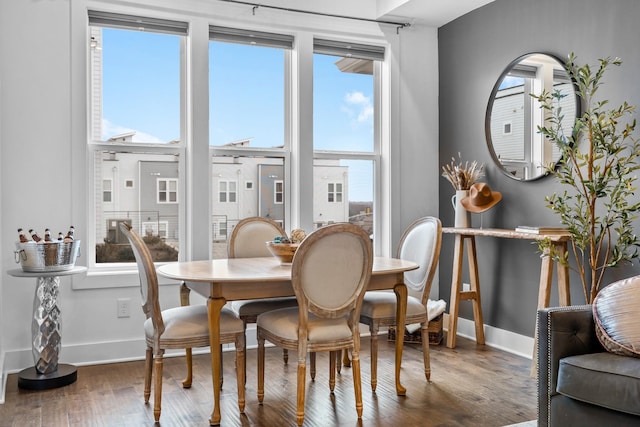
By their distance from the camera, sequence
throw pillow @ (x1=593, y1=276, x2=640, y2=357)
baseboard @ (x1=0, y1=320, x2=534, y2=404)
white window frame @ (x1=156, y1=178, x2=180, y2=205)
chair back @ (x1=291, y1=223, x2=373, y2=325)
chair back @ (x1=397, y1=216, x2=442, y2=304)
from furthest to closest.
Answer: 1. white window frame @ (x1=156, y1=178, x2=180, y2=205)
2. baseboard @ (x1=0, y1=320, x2=534, y2=404)
3. chair back @ (x1=397, y1=216, x2=442, y2=304)
4. chair back @ (x1=291, y1=223, x2=373, y2=325)
5. throw pillow @ (x1=593, y1=276, x2=640, y2=357)

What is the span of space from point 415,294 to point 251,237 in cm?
115

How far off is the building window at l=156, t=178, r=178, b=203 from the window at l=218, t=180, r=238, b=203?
325 millimetres

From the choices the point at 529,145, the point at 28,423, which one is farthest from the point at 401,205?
the point at 28,423

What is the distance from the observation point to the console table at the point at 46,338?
3355 mm

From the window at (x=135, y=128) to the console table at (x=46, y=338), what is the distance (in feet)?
1.92

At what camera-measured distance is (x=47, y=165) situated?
378cm

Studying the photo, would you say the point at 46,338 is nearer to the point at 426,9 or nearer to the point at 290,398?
the point at 290,398

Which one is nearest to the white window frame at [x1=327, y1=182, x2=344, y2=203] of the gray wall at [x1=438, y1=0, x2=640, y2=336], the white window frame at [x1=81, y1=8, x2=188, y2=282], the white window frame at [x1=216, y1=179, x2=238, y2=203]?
the white window frame at [x1=216, y1=179, x2=238, y2=203]

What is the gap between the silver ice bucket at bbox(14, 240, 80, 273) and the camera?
130 inches

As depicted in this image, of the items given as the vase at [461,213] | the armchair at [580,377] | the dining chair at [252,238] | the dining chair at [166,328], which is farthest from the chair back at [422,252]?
the dining chair at [166,328]

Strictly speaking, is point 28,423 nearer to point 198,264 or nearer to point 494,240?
point 198,264

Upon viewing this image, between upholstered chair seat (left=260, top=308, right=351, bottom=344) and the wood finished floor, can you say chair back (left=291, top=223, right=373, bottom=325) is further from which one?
the wood finished floor

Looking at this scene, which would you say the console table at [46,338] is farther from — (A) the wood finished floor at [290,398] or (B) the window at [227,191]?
(B) the window at [227,191]

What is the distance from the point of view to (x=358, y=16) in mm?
4703
